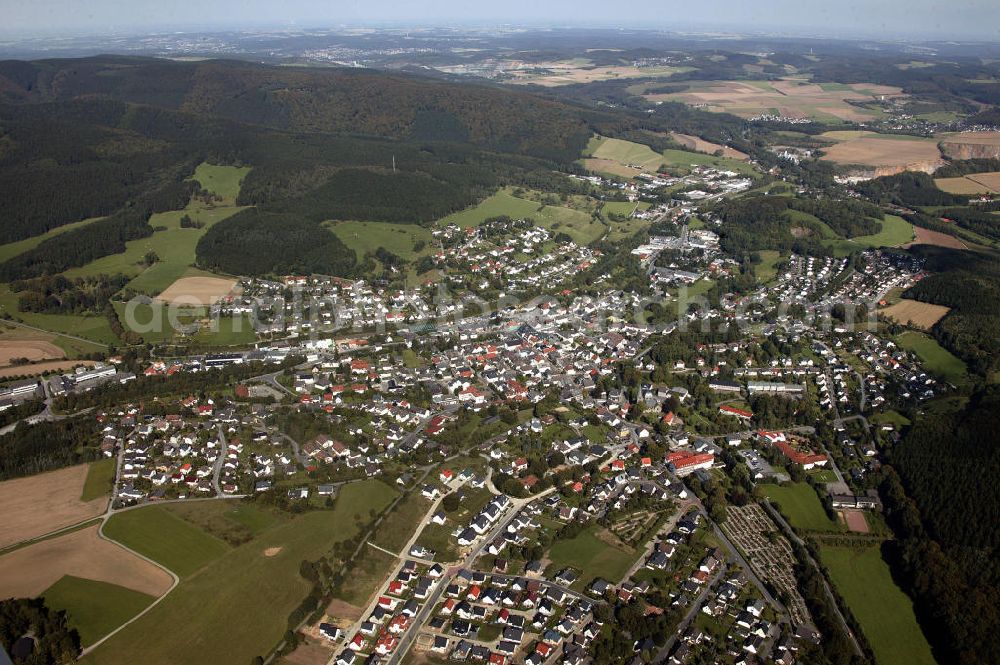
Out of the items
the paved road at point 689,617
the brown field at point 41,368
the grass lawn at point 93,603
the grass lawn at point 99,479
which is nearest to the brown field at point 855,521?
the paved road at point 689,617

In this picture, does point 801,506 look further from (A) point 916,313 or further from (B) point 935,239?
(B) point 935,239

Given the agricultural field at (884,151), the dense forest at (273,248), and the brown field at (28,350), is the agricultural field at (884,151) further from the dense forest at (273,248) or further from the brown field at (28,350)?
the brown field at (28,350)

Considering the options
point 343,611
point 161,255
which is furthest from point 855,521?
point 161,255

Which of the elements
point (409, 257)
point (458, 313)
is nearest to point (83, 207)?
point (409, 257)

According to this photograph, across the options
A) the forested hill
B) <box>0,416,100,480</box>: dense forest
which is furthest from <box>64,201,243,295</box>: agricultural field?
the forested hill

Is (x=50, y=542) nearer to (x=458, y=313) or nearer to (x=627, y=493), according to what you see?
(x=627, y=493)

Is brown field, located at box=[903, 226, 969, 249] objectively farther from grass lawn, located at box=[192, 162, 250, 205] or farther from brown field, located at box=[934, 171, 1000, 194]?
grass lawn, located at box=[192, 162, 250, 205]
